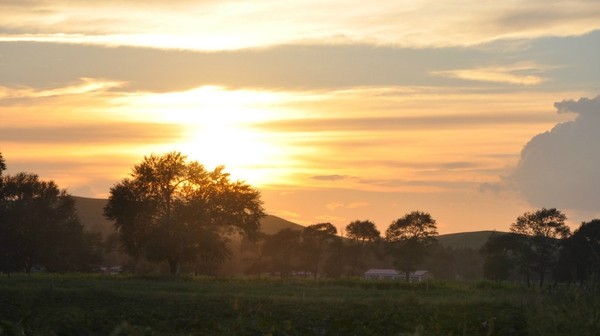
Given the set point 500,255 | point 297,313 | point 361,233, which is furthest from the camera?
point 361,233

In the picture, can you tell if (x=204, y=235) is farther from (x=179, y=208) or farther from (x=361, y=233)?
(x=361, y=233)

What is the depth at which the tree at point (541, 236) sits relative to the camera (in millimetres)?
110812

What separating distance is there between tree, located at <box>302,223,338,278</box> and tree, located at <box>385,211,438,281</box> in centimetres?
1914

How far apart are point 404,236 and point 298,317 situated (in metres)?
82.7

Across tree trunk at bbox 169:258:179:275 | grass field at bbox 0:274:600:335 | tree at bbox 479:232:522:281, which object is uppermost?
tree at bbox 479:232:522:281

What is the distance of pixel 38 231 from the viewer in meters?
104

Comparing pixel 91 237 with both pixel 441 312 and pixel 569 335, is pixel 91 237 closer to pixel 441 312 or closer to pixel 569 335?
pixel 441 312

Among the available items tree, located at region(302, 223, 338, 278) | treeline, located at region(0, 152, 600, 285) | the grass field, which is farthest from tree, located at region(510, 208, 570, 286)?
the grass field

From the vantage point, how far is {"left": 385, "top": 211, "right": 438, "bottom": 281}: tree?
384ft

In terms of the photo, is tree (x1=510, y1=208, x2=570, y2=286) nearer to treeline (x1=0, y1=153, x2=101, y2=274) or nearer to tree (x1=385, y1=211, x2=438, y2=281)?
tree (x1=385, y1=211, x2=438, y2=281)

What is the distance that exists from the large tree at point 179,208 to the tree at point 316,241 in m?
51.3

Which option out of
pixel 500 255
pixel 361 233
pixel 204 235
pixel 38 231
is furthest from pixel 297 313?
pixel 361 233

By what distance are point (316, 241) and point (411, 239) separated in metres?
24.8

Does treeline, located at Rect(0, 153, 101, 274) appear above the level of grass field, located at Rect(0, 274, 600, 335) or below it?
above
